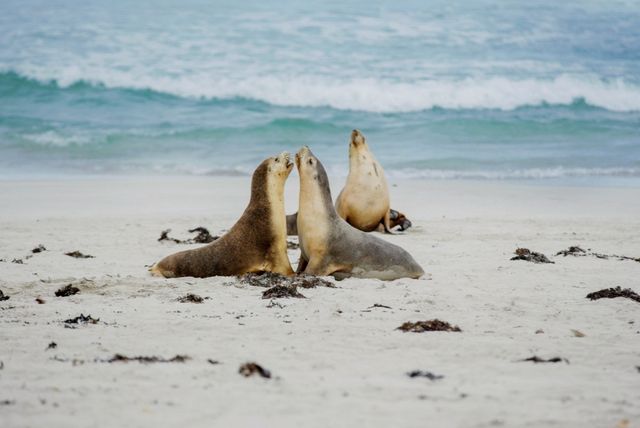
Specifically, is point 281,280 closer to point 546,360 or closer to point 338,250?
point 338,250

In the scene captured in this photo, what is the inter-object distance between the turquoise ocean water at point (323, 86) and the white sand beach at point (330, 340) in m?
7.74

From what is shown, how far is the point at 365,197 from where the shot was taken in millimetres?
10156

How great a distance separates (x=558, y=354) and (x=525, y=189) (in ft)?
31.5

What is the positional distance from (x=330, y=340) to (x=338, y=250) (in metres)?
2.18

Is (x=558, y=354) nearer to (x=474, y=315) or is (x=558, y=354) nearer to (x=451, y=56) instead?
(x=474, y=315)

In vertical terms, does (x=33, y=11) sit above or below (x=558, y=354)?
above

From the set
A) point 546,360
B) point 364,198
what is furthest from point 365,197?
point 546,360

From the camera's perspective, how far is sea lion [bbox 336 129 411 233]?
1016 centimetres

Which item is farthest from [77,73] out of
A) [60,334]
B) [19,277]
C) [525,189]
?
[60,334]

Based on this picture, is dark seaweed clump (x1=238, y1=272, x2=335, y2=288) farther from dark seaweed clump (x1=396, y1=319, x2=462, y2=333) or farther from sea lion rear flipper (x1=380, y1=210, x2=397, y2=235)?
sea lion rear flipper (x1=380, y1=210, x2=397, y2=235)

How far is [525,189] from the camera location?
14133 mm

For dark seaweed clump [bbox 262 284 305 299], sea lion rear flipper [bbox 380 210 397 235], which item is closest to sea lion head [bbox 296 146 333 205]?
dark seaweed clump [bbox 262 284 305 299]

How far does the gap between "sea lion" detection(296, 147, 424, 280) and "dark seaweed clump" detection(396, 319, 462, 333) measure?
5.82 feet

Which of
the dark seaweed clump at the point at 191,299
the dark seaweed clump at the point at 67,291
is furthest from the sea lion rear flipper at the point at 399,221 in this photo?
the dark seaweed clump at the point at 67,291
